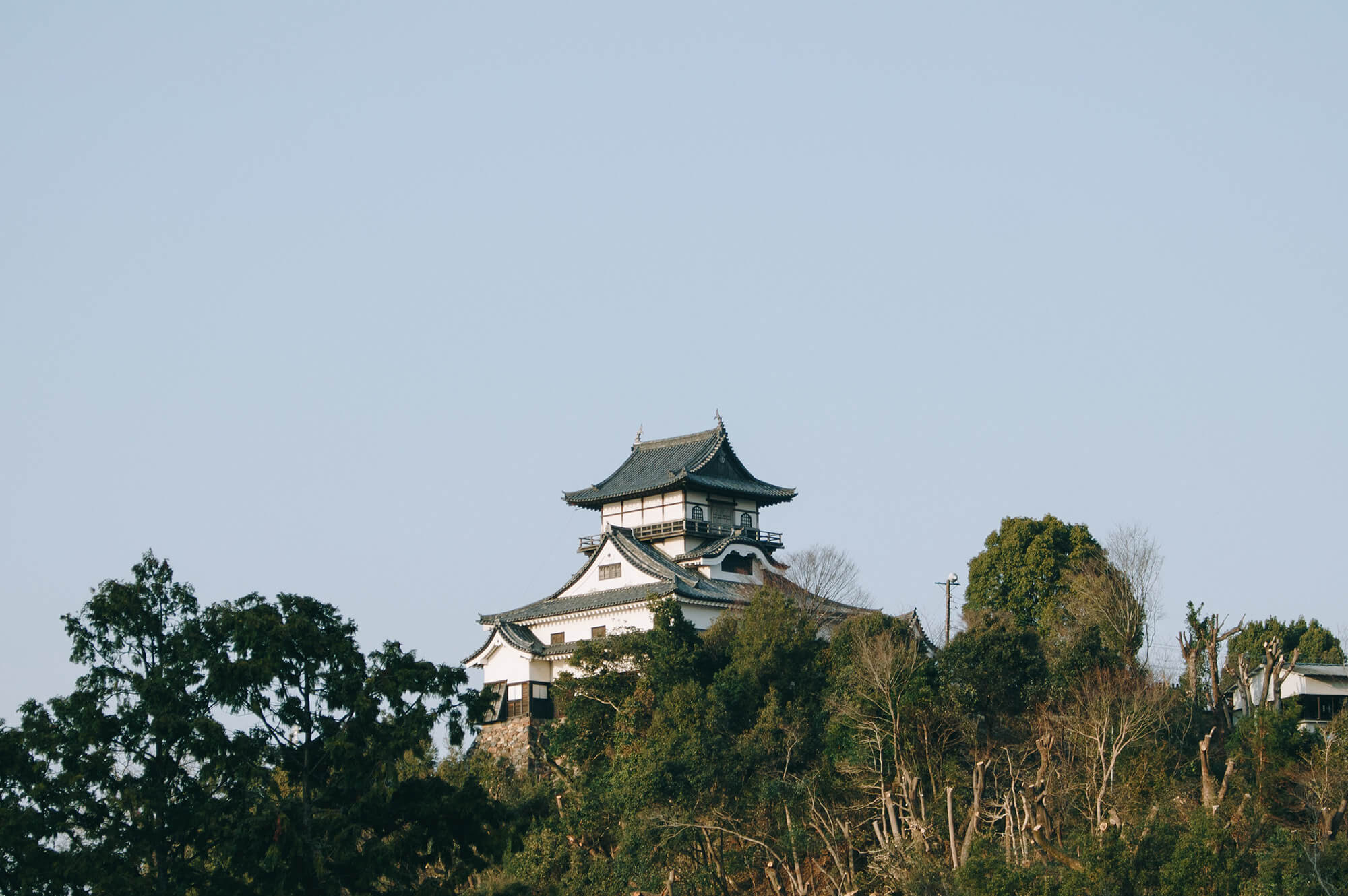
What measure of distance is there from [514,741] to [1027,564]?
1340 cm

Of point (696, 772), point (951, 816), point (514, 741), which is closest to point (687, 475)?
point (514, 741)

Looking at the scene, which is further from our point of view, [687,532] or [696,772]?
[687,532]

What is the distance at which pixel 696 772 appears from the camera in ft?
87.2

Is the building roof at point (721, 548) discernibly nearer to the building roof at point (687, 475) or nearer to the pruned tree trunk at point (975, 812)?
the building roof at point (687, 475)

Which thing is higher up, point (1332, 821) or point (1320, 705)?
point (1320, 705)

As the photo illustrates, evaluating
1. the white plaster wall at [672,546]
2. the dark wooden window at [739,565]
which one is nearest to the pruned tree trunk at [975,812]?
the dark wooden window at [739,565]

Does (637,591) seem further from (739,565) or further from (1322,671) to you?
(1322,671)

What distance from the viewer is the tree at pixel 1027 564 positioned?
1480 inches

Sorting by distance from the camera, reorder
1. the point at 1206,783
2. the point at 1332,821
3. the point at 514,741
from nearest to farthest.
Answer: the point at 1332,821, the point at 1206,783, the point at 514,741

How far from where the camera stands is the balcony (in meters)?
37.8

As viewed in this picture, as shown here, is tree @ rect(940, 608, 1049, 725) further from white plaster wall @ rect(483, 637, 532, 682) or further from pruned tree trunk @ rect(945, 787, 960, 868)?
white plaster wall @ rect(483, 637, 532, 682)

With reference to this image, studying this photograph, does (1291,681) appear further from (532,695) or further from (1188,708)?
(532,695)

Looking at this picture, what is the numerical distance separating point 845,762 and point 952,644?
2.78 m

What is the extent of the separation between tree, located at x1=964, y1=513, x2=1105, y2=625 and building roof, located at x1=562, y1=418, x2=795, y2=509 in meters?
5.14
